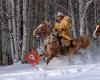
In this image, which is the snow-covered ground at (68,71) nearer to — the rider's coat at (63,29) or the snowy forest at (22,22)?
the rider's coat at (63,29)

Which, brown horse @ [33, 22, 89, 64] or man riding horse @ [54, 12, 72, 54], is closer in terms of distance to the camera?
brown horse @ [33, 22, 89, 64]

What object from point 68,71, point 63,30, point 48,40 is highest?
point 63,30

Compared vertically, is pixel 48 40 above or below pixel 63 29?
below

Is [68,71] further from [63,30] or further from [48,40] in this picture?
[63,30]

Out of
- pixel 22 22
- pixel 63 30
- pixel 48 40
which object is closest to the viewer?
pixel 48 40

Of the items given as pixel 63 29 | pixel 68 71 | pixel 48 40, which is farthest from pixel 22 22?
pixel 68 71

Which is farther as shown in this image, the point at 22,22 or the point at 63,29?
the point at 22,22

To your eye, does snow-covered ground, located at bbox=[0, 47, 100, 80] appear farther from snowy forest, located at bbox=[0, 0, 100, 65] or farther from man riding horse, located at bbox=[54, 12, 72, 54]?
snowy forest, located at bbox=[0, 0, 100, 65]

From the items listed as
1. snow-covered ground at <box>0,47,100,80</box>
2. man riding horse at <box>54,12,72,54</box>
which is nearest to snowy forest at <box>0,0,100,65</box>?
snow-covered ground at <box>0,47,100,80</box>

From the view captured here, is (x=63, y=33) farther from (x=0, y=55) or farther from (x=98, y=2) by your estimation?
(x=98, y=2)

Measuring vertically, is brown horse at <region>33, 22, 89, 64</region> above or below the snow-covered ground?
above

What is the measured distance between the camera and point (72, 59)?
13.3m

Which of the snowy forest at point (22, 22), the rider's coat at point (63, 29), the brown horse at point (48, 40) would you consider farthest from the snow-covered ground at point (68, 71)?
the snowy forest at point (22, 22)

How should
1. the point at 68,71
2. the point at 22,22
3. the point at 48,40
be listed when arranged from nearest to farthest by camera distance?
1. the point at 68,71
2. the point at 48,40
3. the point at 22,22
